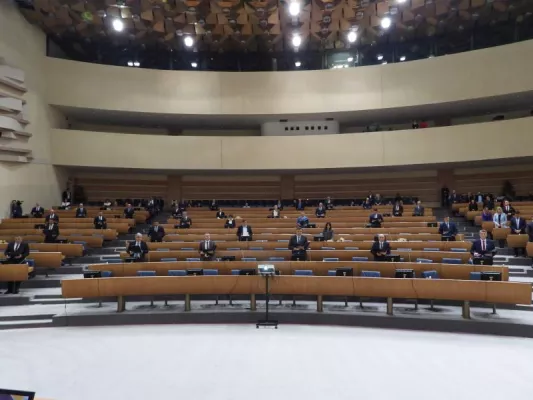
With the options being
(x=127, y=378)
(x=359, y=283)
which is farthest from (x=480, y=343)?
(x=127, y=378)

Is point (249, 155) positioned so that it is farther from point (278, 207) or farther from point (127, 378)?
point (127, 378)

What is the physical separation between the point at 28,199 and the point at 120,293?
875 cm

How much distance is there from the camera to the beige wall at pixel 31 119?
486 inches

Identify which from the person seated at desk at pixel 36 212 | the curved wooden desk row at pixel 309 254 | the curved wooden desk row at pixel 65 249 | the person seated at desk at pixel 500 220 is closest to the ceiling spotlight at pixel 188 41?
the person seated at desk at pixel 36 212

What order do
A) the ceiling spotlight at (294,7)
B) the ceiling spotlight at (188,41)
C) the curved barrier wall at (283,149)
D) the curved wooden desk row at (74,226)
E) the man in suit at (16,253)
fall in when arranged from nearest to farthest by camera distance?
the man in suit at (16,253) → the curved wooden desk row at (74,226) → the ceiling spotlight at (294,7) → the curved barrier wall at (283,149) → the ceiling spotlight at (188,41)

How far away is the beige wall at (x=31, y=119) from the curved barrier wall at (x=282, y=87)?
2.07 ft

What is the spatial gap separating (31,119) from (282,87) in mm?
9037

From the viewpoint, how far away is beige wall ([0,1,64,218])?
40.5 ft

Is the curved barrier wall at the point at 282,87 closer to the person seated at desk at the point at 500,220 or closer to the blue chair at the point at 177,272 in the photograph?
the person seated at desk at the point at 500,220

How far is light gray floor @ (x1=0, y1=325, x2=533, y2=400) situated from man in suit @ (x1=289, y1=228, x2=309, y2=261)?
2.35 metres

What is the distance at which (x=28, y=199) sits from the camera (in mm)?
13164

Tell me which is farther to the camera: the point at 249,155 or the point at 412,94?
the point at 249,155

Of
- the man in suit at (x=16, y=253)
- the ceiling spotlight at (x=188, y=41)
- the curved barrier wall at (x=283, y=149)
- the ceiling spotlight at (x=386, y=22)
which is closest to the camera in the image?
the man in suit at (x=16, y=253)

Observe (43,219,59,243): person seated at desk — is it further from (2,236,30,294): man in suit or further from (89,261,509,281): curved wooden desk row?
(89,261,509,281): curved wooden desk row
